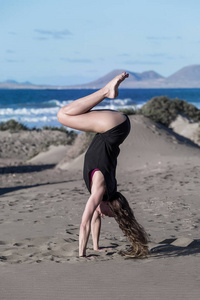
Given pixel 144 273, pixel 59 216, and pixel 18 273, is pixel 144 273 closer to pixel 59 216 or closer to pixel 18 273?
pixel 18 273

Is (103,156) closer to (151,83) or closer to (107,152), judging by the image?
(107,152)

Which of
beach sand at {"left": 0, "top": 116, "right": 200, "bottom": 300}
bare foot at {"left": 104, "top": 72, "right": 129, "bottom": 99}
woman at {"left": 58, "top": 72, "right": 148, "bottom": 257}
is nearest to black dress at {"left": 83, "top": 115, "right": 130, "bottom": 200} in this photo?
woman at {"left": 58, "top": 72, "right": 148, "bottom": 257}

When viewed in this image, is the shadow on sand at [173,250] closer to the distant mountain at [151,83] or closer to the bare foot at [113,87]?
the bare foot at [113,87]

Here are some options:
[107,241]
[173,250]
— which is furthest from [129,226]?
[107,241]

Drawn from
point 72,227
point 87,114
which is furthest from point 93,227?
point 72,227

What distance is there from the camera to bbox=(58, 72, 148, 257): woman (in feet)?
15.6

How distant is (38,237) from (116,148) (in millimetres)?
2181

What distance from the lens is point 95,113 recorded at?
480cm

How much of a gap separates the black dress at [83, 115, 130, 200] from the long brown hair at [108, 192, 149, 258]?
14 cm

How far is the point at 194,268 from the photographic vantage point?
4.68 meters

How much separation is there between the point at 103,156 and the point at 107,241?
5.59 ft

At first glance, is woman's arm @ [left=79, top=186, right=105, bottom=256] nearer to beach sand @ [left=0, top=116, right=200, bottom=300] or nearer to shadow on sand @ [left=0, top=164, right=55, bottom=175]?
beach sand @ [left=0, top=116, right=200, bottom=300]

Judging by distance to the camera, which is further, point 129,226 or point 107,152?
point 129,226

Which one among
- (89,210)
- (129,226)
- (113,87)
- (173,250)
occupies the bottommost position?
(173,250)
